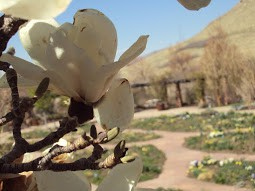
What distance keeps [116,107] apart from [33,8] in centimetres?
16

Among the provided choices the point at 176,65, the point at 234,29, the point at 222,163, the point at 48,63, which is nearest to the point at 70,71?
the point at 48,63

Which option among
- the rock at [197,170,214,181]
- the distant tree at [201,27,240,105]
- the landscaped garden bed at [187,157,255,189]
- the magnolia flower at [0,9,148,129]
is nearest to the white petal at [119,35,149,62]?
the magnolia flower at [0,9,148,129]

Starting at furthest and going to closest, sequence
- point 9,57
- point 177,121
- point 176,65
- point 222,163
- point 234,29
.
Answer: point 234,29 < point 176,65 < point 177,121 < point 222,163 < point 9,57

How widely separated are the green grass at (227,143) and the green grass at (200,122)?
1.24 meters

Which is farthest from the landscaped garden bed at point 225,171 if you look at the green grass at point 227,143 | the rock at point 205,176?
the green grass at point 227,143

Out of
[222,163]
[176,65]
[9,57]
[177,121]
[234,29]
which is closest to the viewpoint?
[9,57]

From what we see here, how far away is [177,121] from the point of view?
14594 mm

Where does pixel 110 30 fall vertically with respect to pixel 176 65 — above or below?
above

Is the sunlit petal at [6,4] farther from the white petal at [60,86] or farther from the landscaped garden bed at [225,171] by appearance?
the landscaped garden bed at [225,171]

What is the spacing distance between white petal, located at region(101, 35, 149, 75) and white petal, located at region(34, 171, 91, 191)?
13cm

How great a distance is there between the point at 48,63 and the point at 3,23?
2.6 inches

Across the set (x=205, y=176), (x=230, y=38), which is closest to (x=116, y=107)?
(x=205, y=176)

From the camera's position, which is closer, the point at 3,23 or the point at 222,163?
the point at 3,23

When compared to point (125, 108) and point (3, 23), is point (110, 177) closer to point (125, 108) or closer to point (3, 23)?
point (125, 108)
